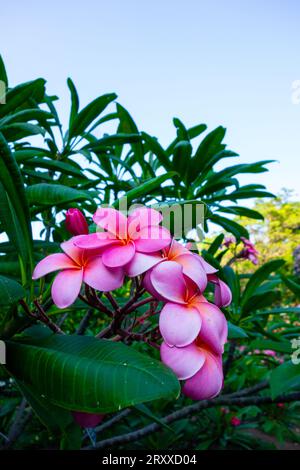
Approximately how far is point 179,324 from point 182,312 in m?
0.02

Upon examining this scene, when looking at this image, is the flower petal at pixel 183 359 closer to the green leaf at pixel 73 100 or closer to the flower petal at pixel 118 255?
the flower petal at pixel 118 255

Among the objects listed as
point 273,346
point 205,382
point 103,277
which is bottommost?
point 273,346

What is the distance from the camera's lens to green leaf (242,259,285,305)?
3.66ft

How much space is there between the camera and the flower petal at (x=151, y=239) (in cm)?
49

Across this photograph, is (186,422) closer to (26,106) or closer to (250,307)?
(250,307)

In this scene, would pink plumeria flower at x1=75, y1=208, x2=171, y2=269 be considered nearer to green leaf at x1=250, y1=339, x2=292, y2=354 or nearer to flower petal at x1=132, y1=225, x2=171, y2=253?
flower petal at x1=132, y1=225, x2=171, y2=253

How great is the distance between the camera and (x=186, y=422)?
2.43 meters

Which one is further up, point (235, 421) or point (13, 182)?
point (13, 182)

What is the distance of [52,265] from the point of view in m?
0.51

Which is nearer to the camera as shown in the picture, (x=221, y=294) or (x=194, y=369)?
(x=194, y=369)

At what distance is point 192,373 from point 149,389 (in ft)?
0.22

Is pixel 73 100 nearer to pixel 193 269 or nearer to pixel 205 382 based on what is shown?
pixel 193 269

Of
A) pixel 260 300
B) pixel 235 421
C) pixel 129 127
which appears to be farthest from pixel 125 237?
pixel 235 421
